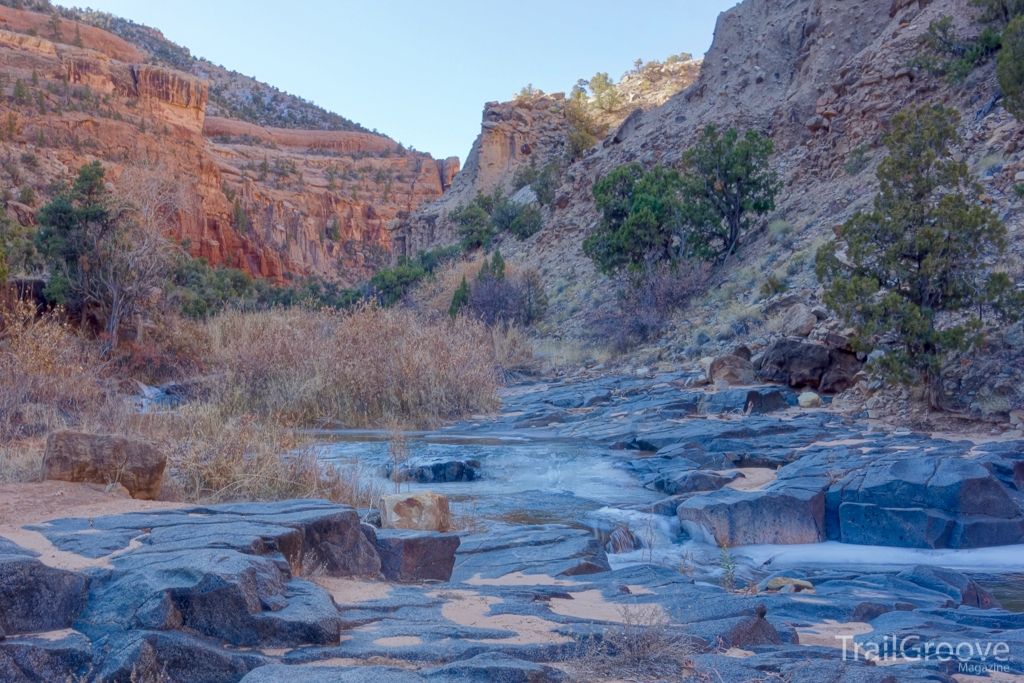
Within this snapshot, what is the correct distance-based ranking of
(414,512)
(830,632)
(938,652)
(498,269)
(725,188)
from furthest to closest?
(498,269), (725,188), (414,512), (830,632), (938,652)

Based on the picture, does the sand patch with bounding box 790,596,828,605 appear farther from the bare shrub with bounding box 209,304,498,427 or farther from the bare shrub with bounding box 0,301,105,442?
the bare shrub with bounding box 209,304,498,427

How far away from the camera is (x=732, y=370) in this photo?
12.2 meters

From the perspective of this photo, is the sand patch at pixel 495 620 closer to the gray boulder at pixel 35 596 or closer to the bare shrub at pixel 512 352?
the gray boulder at pixel 35 596

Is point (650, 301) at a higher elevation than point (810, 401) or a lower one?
higher

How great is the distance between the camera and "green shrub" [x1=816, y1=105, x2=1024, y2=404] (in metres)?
8.95

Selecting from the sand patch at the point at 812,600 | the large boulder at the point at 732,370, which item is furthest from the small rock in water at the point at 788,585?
the large boulder at the point at 732,370

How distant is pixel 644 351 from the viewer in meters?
17.1

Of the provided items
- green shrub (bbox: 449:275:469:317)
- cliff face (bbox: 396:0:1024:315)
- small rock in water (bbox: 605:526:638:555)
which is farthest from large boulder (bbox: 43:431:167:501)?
green shrub (bbox: 449:275:469:317)

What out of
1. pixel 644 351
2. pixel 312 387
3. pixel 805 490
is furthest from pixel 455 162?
pixel 805 490

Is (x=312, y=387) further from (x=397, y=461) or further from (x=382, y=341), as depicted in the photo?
(x=397, y=461)

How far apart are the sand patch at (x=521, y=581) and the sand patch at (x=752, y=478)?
2.96m

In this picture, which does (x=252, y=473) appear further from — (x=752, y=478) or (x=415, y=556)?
(x=752, y=478)

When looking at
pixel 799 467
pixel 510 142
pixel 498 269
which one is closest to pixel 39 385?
pixel 799 467

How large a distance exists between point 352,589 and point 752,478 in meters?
4.61
